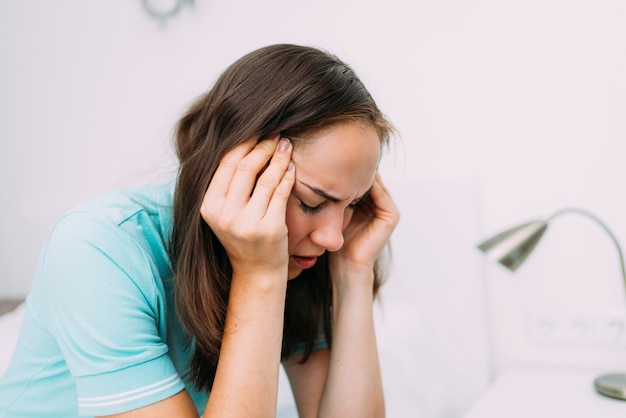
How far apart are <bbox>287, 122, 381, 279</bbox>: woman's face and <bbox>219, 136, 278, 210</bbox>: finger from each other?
4 cm

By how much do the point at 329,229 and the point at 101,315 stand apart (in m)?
0.30

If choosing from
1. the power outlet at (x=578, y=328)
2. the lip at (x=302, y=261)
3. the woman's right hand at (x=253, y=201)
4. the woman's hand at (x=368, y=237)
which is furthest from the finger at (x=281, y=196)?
the power outlet at (x=578, y=328)

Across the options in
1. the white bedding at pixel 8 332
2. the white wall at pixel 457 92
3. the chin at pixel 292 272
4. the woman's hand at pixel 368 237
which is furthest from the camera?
the white wall at pixel 457 92

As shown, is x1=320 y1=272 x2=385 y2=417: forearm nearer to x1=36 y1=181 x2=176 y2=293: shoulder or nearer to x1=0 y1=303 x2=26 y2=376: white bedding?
x1=36 y1=181 x2=176 y2=293: shoulder

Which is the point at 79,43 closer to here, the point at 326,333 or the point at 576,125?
the point at 326,333

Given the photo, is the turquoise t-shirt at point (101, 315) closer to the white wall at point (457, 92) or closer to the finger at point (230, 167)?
the finger at point (230, 167)

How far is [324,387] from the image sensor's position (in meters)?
1.00

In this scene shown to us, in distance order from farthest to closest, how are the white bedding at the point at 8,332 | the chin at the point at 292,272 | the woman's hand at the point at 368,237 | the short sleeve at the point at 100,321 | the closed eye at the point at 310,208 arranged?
the white bedding at the point at 8,332 → the woman's hand at the point at 368,237 → the chin at the point at 292,272 → the closed eye at the point at 310,208 → the short sleeve at the point at 100,321

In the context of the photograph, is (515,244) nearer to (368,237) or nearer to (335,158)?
(368,237)

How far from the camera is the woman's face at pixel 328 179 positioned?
0.76 meters

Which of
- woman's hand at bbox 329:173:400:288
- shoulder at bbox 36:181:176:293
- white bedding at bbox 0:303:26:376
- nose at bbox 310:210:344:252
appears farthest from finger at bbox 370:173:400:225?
white bedding at bbox 0:303:26:376

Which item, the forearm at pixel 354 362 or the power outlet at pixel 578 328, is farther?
the power outlet at pixel 578 328

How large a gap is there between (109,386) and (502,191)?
1051 millimetres

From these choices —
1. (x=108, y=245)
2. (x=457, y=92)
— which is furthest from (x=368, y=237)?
(x=457, y=92)
